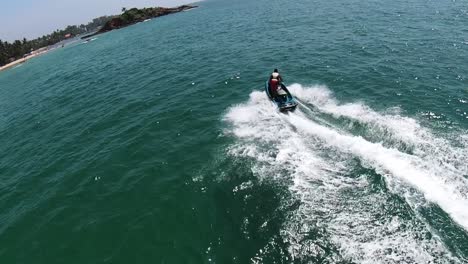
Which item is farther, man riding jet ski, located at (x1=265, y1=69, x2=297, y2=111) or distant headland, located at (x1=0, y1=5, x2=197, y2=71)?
distant headland, located at (x1=0, y1=5, x2=197, y2=71)

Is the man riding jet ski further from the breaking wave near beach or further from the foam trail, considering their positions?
the foam trail

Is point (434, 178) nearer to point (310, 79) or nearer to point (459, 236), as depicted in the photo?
point (459, 236)

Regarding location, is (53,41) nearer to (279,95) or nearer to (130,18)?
(130,18)

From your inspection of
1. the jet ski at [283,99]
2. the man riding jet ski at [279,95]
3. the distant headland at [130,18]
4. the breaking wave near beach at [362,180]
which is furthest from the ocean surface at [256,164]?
the distant headland at [130,18]

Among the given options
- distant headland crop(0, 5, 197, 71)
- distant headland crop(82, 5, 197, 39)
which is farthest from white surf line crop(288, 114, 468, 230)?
distant headland crop(82, 5, 197, 39)

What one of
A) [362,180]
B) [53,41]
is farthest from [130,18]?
[362,180]

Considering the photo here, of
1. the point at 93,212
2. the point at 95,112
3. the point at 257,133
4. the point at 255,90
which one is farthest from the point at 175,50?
the point at 93,212
